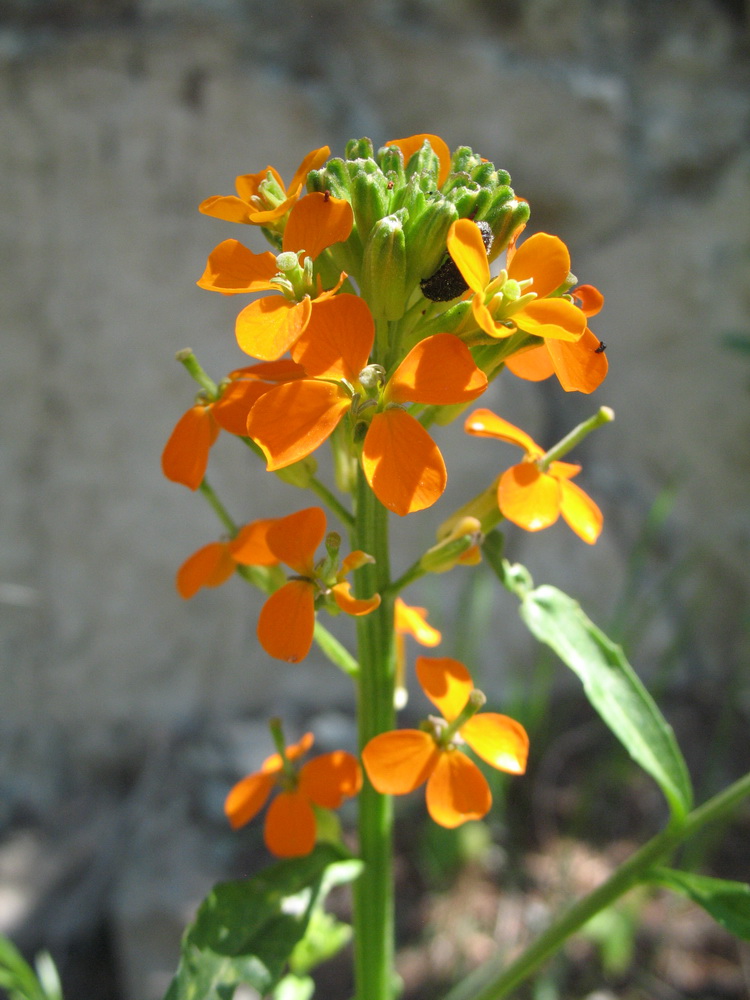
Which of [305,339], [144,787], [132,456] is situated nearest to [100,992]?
[144,787]

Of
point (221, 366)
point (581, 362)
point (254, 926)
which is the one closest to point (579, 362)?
point (581, 362)

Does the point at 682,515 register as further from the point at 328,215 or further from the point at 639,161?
the point at 328,215

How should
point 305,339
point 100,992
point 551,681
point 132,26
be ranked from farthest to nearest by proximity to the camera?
point 551,681
point 132,26
point 100,992
point 305,339

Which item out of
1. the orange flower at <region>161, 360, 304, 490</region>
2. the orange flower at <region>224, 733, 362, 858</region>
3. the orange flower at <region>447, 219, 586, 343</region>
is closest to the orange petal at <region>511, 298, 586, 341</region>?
the orange flower at <region>447, 219, 586, 343</region>

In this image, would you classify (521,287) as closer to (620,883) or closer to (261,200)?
(261,200)

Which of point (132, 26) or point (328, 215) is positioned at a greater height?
point (132, 26)

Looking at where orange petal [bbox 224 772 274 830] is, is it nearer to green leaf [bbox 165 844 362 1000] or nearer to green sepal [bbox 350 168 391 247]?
green leaf [bbox 165 844 362 1000]

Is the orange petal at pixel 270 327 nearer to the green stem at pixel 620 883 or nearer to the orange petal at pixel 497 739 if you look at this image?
the orange petal at pixel 497 739
